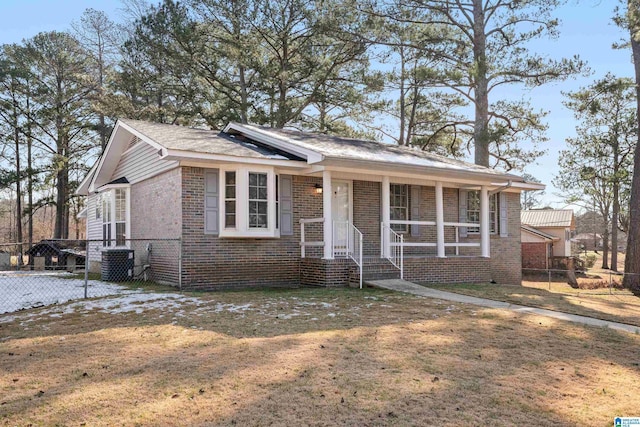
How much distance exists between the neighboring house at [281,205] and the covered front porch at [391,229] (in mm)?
29

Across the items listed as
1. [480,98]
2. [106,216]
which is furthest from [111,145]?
[480,98]

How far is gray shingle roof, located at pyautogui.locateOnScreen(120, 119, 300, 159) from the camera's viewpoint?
10.9 meters

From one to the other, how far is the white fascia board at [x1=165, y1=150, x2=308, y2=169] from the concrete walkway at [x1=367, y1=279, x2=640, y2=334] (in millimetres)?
3199

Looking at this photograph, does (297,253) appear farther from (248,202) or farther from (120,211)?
(120,211)

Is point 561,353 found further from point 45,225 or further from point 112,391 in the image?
point 45,225

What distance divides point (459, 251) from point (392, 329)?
918cm

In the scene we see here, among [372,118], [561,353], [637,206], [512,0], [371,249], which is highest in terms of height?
[512,0]

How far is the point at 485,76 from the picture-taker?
Result: 20562 mm

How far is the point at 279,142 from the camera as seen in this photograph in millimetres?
12180

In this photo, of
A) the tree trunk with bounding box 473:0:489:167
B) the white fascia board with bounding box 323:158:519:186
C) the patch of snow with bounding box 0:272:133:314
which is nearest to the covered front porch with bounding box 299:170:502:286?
the white fascia board with bounding box 323:158:519:186

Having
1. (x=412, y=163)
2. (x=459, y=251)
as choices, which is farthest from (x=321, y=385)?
(x=459, y=251)

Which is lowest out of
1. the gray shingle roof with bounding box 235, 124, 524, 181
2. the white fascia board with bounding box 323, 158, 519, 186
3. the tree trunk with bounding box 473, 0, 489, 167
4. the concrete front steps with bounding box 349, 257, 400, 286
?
the concrete front steps with bounding box 349, 257, 400, 286

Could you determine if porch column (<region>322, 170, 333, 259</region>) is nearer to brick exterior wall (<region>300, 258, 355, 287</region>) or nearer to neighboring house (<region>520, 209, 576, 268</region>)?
brick exterior wall (<region>300, 258, 355, 287</region>)

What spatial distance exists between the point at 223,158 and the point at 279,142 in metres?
1.89
